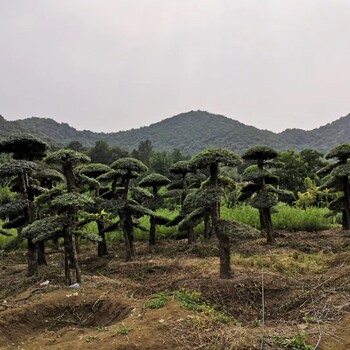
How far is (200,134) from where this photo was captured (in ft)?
226

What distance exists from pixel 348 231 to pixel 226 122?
196 ft

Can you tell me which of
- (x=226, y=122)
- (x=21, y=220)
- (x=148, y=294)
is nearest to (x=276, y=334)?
(x=148, y=294)

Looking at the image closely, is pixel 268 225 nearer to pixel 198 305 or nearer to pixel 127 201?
pixel 127 201

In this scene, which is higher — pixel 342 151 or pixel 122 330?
pixel 342 151

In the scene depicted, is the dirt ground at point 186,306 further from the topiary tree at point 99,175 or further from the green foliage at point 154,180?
the green foliage at point 154,180

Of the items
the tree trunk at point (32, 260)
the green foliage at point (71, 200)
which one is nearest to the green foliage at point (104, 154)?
the tree trunk at point (32, 260)

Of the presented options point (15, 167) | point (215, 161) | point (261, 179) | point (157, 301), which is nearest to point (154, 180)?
point (261, 179)

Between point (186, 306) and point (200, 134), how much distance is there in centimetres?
6436

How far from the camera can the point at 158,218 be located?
11969mm

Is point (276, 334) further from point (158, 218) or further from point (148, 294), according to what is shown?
point (158, 218)

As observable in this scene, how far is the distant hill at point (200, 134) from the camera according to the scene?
200 feet

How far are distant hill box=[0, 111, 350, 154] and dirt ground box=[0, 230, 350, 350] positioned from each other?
155 ft

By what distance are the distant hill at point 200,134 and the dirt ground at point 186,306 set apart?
47307 mm

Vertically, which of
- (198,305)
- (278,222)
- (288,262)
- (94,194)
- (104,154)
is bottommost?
(278,222)
